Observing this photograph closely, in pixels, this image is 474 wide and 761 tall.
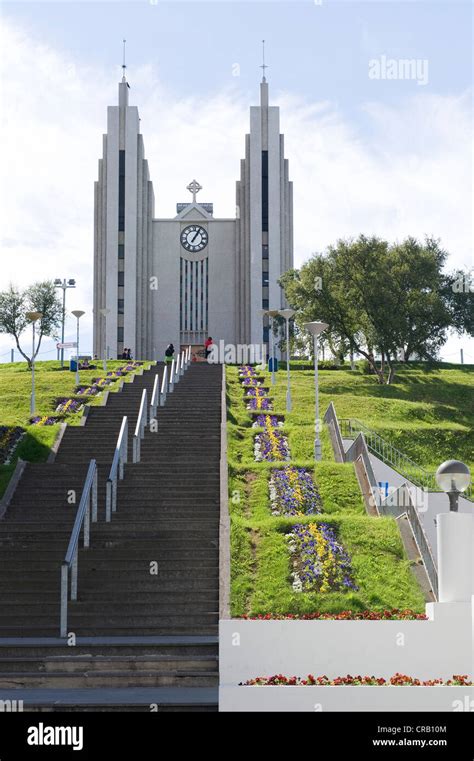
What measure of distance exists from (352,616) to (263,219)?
57.5m

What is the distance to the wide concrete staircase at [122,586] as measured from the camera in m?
12.1

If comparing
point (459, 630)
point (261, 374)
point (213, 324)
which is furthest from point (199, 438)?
point (213, 324)

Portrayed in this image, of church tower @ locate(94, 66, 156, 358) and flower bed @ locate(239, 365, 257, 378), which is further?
church tower @ locate(94, 66, 156, 358)

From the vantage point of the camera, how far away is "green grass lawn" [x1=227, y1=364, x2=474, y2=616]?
14.5 metres

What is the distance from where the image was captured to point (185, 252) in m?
72.6

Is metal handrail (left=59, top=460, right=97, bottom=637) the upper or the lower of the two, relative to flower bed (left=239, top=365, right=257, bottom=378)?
lower

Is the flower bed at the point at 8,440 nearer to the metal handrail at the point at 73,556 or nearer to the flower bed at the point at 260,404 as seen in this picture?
the metal handrail at the point at 73,556

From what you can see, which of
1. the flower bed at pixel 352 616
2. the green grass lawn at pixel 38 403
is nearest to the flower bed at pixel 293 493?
the flower bed at pixel 352 616

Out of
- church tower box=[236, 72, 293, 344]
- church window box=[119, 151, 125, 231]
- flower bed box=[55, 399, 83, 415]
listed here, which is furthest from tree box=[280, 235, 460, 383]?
church window box=[119, 151, 125, 231]

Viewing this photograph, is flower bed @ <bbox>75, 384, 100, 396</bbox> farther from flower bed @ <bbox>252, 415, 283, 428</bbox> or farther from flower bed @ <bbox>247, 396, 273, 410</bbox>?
flower bed @ <bbox>252, 415, 283, 428</bbox>

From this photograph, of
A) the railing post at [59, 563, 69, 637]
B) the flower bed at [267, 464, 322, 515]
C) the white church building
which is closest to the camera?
the railing post at [59, 563, 69, 637]

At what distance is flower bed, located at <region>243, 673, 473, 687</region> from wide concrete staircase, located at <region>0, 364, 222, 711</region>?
68 cm

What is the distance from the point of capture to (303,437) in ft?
79.2
